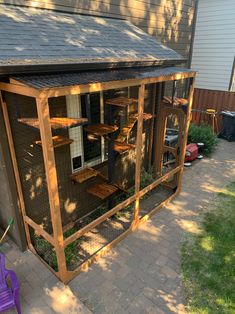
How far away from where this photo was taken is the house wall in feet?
14.5

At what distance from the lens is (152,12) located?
619cm

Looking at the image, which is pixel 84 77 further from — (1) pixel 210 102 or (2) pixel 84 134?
(1) pixel 210 102

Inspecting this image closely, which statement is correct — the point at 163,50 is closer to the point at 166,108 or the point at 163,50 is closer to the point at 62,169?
the point at 166,108

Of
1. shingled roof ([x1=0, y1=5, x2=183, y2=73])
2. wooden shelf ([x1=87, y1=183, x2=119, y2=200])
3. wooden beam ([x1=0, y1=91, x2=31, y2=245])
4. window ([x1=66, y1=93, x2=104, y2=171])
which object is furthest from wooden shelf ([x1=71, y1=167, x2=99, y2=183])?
shingled roof ([x1=0, y1=5, x2=183, y2=73])

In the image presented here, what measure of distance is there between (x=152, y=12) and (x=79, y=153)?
A: 423 centimetres

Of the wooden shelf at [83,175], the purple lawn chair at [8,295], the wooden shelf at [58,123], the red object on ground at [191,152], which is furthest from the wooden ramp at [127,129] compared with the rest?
the red object on ground at [191,152]

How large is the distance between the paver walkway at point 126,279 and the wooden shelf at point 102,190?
3.08 ft

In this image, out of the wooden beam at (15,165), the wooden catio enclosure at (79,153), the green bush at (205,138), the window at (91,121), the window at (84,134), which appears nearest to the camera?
the wooden catio enclosure at (79,153)

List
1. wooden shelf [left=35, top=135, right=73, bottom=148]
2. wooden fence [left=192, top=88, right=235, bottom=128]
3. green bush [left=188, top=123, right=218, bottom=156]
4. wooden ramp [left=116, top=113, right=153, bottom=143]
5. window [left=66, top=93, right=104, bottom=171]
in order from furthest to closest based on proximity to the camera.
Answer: wooden fence [left=192, top=88, right=235, bottom=128]
green bush [left=188, top=123, right=218, bottom=156]
wooden ramp [left=116, top=113, right=153, bottom=143]
window [left=66, top=93, right=104, bottom=171]
wooden shelf [left=35, top=135, right=73, bottom=148]

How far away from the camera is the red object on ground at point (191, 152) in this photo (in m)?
7.70

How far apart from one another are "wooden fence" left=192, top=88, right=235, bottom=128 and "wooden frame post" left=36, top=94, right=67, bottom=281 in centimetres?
933

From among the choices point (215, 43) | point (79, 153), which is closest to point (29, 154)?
point (79, 153)

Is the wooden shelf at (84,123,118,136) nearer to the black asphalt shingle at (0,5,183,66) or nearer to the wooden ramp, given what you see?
the wooden ramp

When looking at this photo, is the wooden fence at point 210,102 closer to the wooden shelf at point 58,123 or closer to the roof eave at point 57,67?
the roof eave at point 57,67
